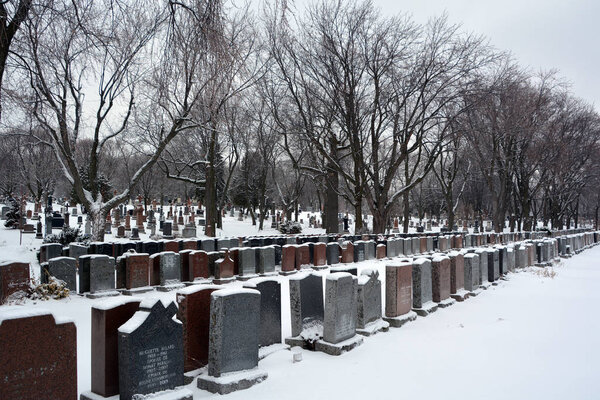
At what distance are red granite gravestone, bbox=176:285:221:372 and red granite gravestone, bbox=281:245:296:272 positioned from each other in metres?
7.66

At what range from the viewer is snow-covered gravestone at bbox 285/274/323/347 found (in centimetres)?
615

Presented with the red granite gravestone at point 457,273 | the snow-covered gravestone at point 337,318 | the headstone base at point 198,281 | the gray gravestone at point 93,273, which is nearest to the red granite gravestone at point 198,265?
the headstone base at point 198,281

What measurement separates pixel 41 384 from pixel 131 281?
21.6 feet

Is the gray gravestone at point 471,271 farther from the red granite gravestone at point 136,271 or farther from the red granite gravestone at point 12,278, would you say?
the red granite gravestone at point 12,278

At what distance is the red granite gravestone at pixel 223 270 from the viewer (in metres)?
11.1

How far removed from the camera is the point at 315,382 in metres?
4.87

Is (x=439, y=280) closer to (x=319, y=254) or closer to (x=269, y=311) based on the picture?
(x=269, y=311)

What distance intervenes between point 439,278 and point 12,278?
28.3 ft

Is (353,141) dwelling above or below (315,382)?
above

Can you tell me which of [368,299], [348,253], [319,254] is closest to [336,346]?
[368,299]

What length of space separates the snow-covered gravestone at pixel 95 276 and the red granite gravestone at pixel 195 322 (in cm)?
512

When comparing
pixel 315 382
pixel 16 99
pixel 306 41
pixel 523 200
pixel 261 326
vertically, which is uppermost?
pixel 306 41

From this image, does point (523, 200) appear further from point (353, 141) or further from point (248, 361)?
point (248, 361)

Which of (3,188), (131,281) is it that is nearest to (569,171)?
(131,281)
